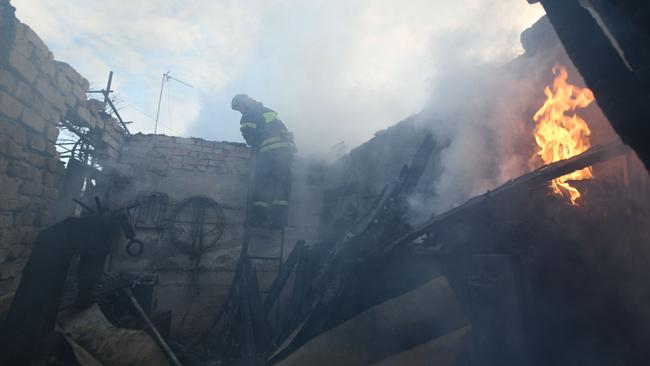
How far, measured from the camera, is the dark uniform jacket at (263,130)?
25.3ft

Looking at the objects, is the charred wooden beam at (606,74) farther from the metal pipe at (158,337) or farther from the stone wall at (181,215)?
the stone wall at (181,215)

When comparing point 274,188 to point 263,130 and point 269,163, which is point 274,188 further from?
point 263,130

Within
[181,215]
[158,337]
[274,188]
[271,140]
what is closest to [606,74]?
[158,337]

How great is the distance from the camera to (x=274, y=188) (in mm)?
7875

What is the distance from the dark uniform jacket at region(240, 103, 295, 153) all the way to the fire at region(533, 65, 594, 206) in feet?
17.4

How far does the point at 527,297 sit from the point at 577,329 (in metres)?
0.56

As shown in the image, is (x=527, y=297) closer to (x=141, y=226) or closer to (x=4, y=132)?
(x=4, y=132)

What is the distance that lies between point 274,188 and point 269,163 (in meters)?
0.64

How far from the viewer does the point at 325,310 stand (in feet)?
12.9

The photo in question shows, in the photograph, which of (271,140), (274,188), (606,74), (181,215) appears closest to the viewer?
(606,74)

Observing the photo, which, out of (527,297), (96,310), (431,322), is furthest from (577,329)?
(96,310)

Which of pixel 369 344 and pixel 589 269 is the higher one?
pixel 589 269

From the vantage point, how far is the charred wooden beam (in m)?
1.35

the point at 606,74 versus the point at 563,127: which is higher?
the point at 563,127
